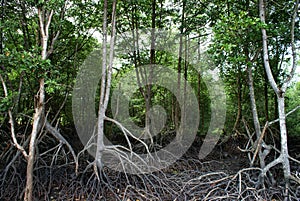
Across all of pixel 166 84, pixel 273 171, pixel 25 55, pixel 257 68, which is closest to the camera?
pixel 25 55

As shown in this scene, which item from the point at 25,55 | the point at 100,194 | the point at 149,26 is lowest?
the point at 100,194

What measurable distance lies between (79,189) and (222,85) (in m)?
5.11

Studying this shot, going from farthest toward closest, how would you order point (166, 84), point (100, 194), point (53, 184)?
point (166, 84)
point (53, 184)
point (100, 194)

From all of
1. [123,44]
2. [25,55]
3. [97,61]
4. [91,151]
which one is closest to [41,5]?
[25,55]

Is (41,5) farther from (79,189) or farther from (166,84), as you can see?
(166,84)

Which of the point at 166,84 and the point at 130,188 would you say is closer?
the point at 130,188

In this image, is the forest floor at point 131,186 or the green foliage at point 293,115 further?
the green foliage at point 293,115

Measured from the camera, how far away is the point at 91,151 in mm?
5176

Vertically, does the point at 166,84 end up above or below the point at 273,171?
above

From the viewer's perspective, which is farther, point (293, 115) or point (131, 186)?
point (293, 115)

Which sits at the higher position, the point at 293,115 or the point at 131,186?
the point at 293,115

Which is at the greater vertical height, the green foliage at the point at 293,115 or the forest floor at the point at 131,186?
the green foliage at the point at 293,115

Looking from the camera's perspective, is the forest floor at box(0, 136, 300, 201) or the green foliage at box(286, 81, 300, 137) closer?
the forest floor at box(0, 136, 300, 201)

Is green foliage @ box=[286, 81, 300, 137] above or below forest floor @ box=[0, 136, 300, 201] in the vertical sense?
above
